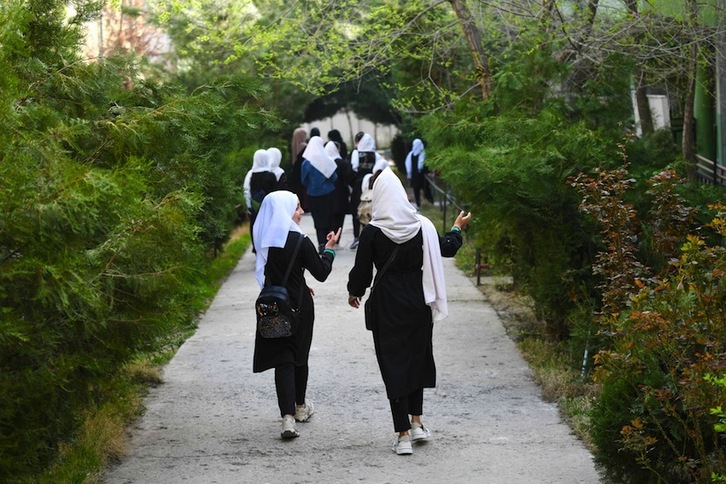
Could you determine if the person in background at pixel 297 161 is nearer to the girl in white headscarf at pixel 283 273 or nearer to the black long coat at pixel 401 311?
the girl in white headscarf at pixel 283 273

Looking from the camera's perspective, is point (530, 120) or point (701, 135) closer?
point (530, 120)

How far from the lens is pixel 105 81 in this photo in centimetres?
648

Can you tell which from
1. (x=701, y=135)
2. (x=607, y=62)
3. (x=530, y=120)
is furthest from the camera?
(x=701, y=135)

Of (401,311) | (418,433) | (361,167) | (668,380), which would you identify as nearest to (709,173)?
(361,167)

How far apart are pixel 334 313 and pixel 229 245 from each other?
7.19 metres

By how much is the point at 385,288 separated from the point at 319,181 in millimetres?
9240

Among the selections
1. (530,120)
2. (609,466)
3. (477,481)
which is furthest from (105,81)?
(530,120)

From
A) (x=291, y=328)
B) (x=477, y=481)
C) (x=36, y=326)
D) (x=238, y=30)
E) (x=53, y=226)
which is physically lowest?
(x=477, y=481)

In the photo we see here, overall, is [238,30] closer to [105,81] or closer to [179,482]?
[105,81]

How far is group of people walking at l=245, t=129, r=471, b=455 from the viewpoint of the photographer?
269 inches

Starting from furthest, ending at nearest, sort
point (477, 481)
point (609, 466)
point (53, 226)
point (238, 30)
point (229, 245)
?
point (229, 245) → point (238, 30) → point (477, 481) → point (609, 466) → point (53, 226)

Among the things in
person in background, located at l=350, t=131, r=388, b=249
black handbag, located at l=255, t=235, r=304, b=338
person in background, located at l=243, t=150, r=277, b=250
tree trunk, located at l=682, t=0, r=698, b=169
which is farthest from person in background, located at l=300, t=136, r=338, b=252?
black handbag, located at l=255, t=235, r=304, b=338

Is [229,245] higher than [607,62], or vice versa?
[607,62]

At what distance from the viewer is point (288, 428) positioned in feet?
23.2
